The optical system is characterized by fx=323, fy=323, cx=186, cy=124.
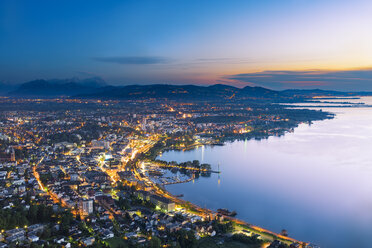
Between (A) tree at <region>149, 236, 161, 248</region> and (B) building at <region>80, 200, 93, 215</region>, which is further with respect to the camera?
(B) building at <region>80, 200, 93, 215</region>

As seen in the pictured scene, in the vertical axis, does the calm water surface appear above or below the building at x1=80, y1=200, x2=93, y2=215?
below

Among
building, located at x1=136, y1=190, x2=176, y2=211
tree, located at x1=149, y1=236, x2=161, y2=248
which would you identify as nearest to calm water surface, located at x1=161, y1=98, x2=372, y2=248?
building, located at x1=136, y1=190, x2=176, y2=211

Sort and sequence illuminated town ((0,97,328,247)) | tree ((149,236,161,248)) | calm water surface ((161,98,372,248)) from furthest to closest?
calm water surface ((161,98,372,248)) → illuminated town ((0,97,328,247)) → tree ((149,236,161,248))

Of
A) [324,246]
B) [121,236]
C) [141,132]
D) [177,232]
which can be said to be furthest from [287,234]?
[141,132]

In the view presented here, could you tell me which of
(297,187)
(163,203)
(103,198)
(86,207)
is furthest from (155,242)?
(297,187)

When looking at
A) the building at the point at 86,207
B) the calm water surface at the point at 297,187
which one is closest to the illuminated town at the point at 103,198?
the building at the point at 86,207

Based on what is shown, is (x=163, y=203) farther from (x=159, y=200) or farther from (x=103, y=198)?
(x=103, y=198)

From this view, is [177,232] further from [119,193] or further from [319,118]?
[319,118]

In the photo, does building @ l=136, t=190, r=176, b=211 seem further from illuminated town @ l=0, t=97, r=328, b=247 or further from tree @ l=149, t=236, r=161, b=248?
tree @ l=149, t=236, r=161, b=248
